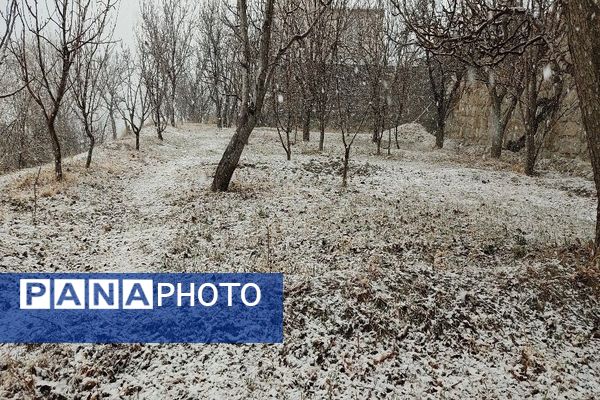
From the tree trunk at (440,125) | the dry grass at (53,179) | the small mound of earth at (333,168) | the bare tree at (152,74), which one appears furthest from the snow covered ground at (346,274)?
the tree trunk at (440,125)

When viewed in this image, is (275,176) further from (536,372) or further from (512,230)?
(536,372)

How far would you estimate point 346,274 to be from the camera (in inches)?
231

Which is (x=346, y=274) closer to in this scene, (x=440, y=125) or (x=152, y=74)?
(x=440, y=125)

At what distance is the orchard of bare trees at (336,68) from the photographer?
6.75 m

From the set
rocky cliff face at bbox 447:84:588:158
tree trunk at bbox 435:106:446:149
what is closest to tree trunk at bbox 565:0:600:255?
rocky cliff face at bbox 447:84:588:158

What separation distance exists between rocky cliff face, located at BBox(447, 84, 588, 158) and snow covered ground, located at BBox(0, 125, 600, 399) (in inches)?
210

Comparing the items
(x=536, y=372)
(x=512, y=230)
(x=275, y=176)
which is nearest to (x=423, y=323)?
(x=536, y=372)

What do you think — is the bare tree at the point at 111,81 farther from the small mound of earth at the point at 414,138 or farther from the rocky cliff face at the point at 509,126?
the rocky cliff face at the point at 509,126

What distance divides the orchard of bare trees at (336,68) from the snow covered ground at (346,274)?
65.1 inches

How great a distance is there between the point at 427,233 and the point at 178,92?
49.5m

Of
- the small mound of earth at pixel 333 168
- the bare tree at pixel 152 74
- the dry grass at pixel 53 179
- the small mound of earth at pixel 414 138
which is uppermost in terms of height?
the bare tree at pixel 152 74

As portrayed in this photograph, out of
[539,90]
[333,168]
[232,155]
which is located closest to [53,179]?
[232,155]

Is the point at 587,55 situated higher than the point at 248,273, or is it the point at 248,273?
the point at 587,55

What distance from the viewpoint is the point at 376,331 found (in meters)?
4.79
